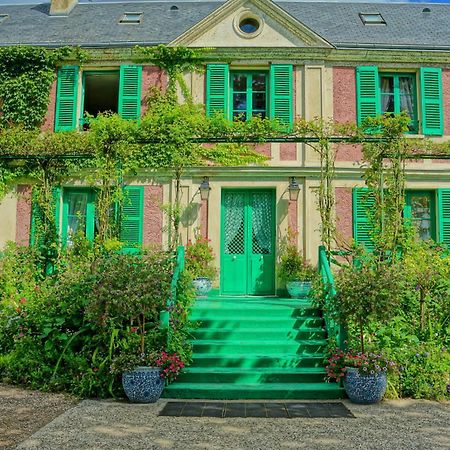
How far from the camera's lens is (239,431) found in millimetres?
4410

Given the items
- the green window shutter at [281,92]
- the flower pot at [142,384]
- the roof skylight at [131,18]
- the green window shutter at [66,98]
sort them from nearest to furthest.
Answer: the flower pot at [142,384] < the green window shutter at [281,92] < the green window shutter at [66,98] < the roof skylight at [131,18]

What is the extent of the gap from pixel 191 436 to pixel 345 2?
12470mm

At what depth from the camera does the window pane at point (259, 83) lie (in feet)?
35.0

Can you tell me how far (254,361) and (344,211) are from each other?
16.2ft

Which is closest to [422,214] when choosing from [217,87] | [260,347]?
[217,87]

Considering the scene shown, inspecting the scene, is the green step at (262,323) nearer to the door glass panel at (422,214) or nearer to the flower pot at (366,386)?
the flower pot at (366,386)

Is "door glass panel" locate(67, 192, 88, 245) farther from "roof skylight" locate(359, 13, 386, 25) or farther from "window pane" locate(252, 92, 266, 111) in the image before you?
"roof skylight" locate(359, 13, 386, 25)

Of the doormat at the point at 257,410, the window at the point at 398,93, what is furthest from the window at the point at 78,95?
the doormat at the point at 257,410

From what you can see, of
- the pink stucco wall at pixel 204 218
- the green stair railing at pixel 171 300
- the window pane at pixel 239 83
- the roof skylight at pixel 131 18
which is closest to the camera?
the green stair railing at pixel 171 300

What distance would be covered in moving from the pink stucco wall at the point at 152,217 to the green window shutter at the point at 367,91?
4523 mm

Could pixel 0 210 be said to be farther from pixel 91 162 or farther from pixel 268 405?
pixel 268 405

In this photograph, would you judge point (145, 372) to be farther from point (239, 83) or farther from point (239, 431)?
point (239, 83)

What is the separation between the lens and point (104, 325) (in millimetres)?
5727

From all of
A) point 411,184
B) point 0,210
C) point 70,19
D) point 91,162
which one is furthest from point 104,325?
point 70,19
